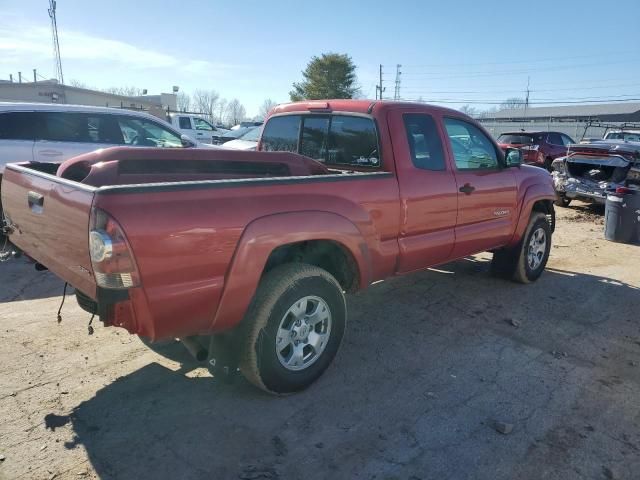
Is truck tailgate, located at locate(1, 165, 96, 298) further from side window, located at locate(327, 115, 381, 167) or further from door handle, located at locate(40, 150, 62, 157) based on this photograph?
door handle, located at locate(40, 150, 62, 157)

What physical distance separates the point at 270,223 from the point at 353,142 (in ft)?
5.37

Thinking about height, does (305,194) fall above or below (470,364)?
above

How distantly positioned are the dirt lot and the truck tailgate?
2.89 feet

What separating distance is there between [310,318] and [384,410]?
77 centimetres

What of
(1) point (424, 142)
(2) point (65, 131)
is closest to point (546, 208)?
(1) point (424, 142)

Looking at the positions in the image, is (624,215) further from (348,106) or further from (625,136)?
(625,136)

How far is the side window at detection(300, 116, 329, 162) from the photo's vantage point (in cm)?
446

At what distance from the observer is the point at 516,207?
5.34 m

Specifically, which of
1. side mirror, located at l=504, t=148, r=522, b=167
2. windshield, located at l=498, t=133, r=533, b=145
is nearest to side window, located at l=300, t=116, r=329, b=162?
side mirror, located at l=504, t=148, r=522, b=167

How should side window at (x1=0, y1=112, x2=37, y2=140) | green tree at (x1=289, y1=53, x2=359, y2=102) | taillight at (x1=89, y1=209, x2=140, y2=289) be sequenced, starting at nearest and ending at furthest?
taillight at (x1=89, y1=209, x2=140, y2=289)
side window at (x1=0, y1=112, x2=37, y2=140)
green tree at (x1=289, y1=53, x2=359, y2=102)

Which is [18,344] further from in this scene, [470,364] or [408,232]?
[470,364]

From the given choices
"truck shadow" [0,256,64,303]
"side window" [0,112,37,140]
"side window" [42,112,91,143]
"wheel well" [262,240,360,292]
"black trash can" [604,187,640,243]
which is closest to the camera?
"wheel well" [262,240,360,292]

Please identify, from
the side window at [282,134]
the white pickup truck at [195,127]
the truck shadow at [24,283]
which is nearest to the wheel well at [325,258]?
the side window at [282,134]

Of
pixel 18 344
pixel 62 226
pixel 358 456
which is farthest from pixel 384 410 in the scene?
pixel 18 344
